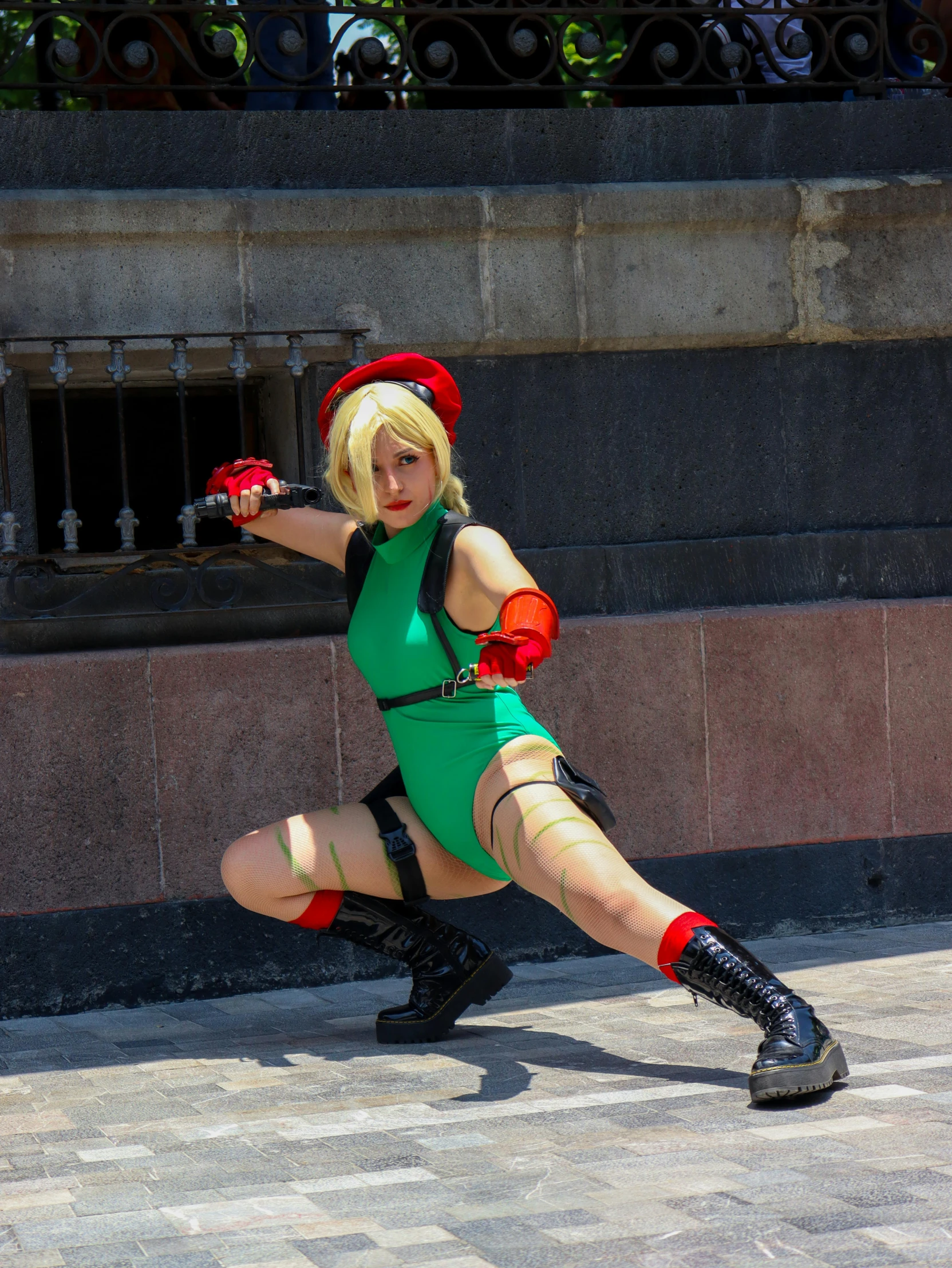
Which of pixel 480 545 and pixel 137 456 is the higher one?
pixel 137 456

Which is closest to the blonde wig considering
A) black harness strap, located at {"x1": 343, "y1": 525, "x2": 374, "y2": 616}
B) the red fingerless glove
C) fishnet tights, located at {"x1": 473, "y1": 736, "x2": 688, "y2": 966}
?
black harness strap, located at {"x1": 343, "y1": 525, "x2": 374, "y2": 616}

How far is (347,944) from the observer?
17.1ft

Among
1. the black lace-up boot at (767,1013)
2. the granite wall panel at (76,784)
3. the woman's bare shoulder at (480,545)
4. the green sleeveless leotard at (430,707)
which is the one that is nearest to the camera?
the black lace-up boot at (767,1013)

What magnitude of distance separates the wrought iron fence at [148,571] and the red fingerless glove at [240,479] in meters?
0.56

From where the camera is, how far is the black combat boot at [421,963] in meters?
4.23

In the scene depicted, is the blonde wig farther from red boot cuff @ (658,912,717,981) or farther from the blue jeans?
the blue jeans

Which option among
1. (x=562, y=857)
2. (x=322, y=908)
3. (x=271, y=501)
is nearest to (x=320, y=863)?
(x=322, y=908)

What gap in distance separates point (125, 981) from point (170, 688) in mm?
932

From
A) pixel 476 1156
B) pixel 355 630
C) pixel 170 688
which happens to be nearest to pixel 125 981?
pixel 170 688

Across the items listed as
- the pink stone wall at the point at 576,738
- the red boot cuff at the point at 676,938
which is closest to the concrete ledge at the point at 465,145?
the pink stone wall at the point at 576,738

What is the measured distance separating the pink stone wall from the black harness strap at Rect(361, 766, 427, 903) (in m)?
0.95

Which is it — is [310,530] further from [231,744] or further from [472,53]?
[472,53]

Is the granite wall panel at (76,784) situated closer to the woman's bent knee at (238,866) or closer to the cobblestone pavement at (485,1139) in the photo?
the cobblestone pavement at (485,1139)

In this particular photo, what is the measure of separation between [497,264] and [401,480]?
161 cm
